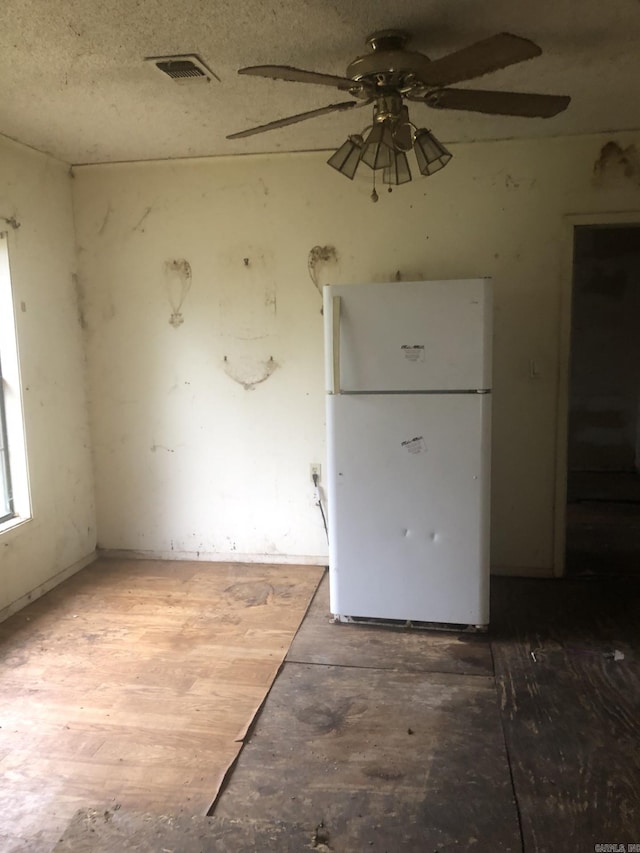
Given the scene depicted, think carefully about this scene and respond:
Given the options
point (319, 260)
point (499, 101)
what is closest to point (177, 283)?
point (319, 260)

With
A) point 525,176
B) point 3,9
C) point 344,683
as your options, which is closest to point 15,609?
point 344,683

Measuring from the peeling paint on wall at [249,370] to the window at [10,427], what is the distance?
3.61 ft

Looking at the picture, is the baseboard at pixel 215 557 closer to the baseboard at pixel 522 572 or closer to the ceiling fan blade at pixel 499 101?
the baseboard at pixel 522 572

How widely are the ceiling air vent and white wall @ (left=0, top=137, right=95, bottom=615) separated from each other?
1161 millimetres

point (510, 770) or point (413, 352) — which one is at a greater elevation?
point (413, 352)

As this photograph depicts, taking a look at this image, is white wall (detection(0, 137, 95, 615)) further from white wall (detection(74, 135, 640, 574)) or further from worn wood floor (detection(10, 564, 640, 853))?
worn wood floor (detection(10, 564, 640, 853))

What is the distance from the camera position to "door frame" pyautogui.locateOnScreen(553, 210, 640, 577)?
2.99 m

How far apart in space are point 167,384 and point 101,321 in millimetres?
550

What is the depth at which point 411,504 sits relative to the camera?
2.59 meters

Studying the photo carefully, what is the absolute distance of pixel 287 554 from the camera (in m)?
3.51

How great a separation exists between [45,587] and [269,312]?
1.94m

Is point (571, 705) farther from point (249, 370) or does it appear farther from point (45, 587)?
point (45, 587)

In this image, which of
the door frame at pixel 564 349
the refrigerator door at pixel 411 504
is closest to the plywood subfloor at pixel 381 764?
the refrigerator door at pixel 411 504

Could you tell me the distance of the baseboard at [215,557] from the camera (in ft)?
11.5
